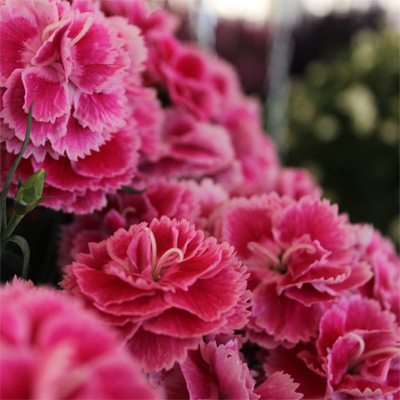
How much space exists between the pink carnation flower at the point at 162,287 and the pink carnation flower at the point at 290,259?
0.25 ft

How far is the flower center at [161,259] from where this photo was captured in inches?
12.0

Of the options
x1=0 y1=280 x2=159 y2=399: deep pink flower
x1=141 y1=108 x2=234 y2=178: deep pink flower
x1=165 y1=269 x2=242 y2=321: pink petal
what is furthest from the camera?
x1=141 y1=108 x2=234 y2=178: deep pink flower

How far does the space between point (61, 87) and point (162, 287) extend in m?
0.16

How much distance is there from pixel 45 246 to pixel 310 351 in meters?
0.27

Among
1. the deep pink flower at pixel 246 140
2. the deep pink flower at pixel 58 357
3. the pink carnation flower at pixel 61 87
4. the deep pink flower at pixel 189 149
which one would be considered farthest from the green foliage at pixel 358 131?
the deep pink flower at pixel 58 357

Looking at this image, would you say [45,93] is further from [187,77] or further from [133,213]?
[187,77]

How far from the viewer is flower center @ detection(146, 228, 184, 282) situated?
30 centimetres

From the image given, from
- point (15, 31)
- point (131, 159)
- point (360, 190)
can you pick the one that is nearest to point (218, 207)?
point (131, 159)

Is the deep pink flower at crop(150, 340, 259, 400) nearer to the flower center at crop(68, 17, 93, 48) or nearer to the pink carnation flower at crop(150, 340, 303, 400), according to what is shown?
the pink carnation flower at crop(150, 340, 303, 400)

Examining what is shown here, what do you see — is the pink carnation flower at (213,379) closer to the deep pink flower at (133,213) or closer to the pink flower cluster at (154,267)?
the pink flower cluster at (154,267)

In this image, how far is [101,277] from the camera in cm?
30

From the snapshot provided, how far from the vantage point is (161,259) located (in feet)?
1.01

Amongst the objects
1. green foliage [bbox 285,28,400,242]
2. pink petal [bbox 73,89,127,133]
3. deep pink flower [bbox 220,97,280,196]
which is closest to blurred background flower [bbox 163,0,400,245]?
green foliage [bbox 285,28,400,242]

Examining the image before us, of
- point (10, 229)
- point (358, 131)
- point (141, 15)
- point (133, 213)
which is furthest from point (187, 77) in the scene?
point (358, 131)
